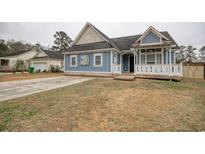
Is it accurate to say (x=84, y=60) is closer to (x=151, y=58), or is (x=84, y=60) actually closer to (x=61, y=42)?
(x=151, y=58)

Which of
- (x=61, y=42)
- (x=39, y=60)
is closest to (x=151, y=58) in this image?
(x=39, y=60)

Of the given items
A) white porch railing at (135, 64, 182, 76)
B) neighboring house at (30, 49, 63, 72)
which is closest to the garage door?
neighboring house at (30, 49, 63, 72)

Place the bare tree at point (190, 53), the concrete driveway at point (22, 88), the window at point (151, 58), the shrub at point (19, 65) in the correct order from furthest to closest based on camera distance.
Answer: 1. the bare tree at point (190, 53)
2. the shrub at point (19, 65)
3. the window at point (151, 58)
4. the concrete driveway at point (22, 88)

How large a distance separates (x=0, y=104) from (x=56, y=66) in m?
20.2

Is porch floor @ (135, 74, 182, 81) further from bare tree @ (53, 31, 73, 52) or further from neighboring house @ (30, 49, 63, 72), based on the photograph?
bare tree @ (53, 31, 73, 52)

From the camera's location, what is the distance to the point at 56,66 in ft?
76.5

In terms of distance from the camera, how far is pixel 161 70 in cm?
1002

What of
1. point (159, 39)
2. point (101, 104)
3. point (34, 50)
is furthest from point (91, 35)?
point (34, 50)

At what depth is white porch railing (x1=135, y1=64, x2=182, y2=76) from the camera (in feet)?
31.5

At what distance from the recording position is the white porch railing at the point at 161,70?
9.61 metres

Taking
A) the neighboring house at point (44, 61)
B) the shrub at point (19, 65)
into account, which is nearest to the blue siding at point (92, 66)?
the neighboring house at point (44, 61)

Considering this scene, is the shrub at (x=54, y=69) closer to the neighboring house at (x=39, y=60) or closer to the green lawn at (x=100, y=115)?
the neighboring house at (x=39, y=60)

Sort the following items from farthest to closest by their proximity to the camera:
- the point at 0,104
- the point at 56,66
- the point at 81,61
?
the point at 56,66
the point at 81,61
the point at 0,104
